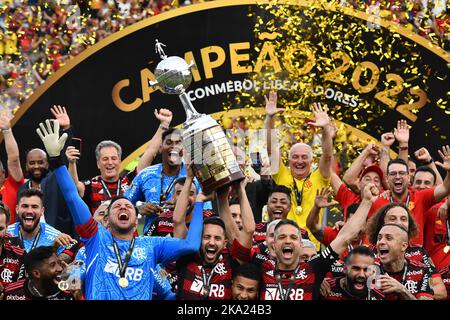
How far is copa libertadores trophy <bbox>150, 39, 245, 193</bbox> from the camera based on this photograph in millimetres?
8797

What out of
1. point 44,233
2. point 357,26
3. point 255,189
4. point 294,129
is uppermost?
point 357,26

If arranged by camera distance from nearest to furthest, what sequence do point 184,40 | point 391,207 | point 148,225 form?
point 391,207 < point 148,225 < point 184,40

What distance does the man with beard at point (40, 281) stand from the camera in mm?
8898

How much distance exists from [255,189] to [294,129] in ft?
5.52

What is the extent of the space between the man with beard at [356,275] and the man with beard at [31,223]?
2.29m

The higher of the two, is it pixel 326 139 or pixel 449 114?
pixel 449 114

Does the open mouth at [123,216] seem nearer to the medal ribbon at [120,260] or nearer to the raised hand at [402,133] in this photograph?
the medal ribbon at [120,260]

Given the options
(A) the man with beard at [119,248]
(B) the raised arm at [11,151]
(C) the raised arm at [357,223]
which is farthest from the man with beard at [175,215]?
(B) the raised arm at [11,151]

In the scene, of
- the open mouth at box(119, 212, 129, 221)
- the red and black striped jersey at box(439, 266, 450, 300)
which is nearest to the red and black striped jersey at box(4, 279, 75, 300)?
the open mouth at box(119, 212, 129, 221)

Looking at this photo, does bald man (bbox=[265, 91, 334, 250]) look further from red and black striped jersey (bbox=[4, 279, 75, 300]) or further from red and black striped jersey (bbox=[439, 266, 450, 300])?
red and black striped jersey (bbox=[4, 279, 75, 300])

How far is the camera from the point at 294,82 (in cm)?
1235

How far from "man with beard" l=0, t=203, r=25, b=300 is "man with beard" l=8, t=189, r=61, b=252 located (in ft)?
1.20

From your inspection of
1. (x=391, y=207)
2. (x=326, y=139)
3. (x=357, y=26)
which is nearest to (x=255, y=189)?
(x=326, y=139)

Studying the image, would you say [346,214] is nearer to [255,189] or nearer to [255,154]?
[255,189]
